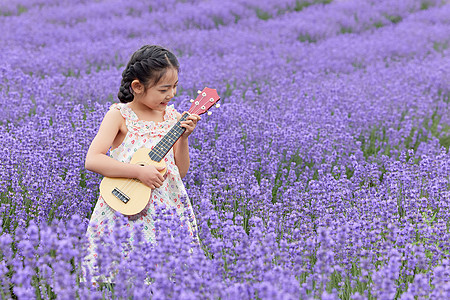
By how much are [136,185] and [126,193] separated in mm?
63

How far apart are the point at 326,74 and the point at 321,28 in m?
2.75

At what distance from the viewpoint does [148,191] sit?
8.65 ft

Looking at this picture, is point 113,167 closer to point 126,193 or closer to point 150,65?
point 126,193

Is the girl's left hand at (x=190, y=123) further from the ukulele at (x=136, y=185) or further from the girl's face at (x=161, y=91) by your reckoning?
the girl's face at (x=161, y=91)

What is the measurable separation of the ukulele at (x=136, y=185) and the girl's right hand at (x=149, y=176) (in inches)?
1.4

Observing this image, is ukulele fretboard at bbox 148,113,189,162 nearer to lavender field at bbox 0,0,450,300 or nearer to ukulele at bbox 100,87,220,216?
ukulele at bbox 100,87,220,216

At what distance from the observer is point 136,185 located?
8.69 ft

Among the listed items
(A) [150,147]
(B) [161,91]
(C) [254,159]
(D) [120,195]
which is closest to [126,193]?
(D) [120,195]

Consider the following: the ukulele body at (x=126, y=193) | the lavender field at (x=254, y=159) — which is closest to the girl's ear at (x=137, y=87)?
the ukulele body at (x=126, y=193)

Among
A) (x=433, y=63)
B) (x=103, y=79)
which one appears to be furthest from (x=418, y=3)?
(x=103, y=79)

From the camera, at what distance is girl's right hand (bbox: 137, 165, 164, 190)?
2.61 m

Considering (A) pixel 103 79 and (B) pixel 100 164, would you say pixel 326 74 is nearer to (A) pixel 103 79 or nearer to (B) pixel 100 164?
(A) pixel 103 79

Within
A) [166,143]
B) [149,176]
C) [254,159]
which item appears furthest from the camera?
[254,159]

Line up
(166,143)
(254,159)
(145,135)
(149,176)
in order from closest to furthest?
(149,176) → (166,143) → (145,135) → (254,159)
